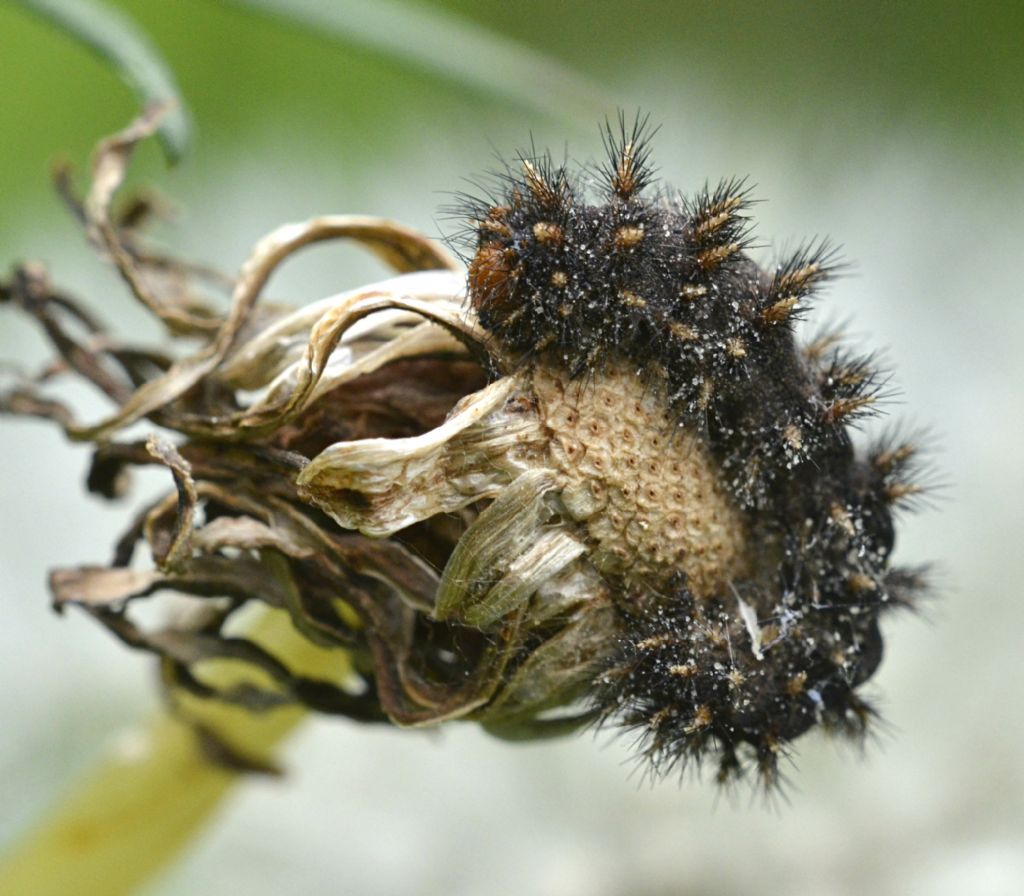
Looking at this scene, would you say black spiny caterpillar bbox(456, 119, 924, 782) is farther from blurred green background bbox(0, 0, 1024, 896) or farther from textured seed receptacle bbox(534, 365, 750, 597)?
blurred green background bbox(0, 0, 1024, 896)

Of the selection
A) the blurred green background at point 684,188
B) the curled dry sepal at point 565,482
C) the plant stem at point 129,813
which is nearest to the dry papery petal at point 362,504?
the curled dry sepal at point 565,482

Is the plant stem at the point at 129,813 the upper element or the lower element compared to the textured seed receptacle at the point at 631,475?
lower

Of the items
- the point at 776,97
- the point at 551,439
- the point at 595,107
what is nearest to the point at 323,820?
the point at 595,107

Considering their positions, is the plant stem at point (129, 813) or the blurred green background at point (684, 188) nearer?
the plant stem at point (129, 813)

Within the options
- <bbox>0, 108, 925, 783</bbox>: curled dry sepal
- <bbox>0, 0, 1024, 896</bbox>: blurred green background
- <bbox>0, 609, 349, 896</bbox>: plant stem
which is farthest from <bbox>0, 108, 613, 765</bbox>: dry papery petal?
<bbox>0, 0, 1024, 896</bbox>: blurred green background

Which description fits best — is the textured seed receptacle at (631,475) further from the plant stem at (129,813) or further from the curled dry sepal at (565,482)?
the plant stem at (129,813)

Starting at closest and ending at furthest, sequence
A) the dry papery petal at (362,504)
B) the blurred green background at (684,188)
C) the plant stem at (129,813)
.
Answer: the dry papery petal at (362,504), the plant stem at (129,813), the blurred green background at (684,188)

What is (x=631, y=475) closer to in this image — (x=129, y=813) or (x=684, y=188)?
(x=129, y=813)
